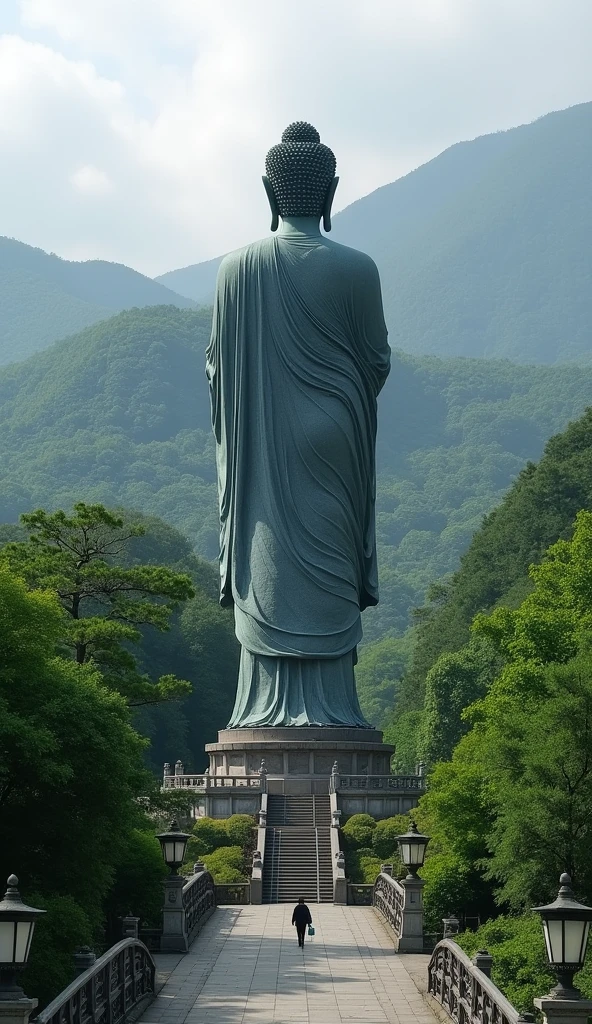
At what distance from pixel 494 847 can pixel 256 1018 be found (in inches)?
294

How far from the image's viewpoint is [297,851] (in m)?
28.3

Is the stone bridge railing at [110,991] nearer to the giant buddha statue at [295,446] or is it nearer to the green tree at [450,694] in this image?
the giant buddha statue at [295,446]

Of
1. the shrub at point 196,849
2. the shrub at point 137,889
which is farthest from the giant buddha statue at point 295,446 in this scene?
the shrub at point 137,889

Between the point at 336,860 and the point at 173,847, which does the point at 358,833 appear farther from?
the point at 173,847

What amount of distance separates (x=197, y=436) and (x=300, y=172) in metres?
102

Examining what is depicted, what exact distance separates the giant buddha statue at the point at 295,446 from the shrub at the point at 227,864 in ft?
25.2

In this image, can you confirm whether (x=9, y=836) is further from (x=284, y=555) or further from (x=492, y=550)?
(x=492, y=550)

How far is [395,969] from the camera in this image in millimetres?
17750

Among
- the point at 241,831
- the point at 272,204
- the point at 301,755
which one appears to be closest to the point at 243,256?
the point at 272,204

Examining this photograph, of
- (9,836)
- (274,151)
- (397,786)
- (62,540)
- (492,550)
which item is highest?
(274,151)

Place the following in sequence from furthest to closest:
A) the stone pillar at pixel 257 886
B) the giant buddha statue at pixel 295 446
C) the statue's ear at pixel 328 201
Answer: the statue's ear at pixel 328 201, the giant buddha statue at pixel 295 446, the stone pillar at pixel 257 886

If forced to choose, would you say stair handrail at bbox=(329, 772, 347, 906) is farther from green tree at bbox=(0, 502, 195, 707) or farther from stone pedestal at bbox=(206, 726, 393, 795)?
green tree at bbox=(0, 502, 195, 707)

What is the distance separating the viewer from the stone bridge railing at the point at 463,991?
11805 millimetres

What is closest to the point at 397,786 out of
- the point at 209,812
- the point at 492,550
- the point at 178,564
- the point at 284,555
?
the point at 209,812
